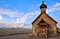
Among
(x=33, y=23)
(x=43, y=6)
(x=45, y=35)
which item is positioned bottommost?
(x=45, y=35)

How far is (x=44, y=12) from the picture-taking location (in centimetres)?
5059

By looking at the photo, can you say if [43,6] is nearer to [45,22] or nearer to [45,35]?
[45,22]

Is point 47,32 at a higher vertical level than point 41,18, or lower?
lower

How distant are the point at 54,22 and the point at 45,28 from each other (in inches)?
148

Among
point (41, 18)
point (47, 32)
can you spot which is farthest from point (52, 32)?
point (41, 18)

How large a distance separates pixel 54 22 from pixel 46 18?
2.47 metres

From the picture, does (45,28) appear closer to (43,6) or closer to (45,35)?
(45,35)

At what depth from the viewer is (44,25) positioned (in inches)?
1890

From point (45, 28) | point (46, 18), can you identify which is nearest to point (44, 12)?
point (46, 18)

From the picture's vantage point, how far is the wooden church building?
4825 centimetres

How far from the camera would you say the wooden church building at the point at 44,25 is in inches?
1900

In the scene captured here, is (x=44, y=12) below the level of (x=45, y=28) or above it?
above

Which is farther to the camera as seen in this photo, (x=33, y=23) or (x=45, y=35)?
(x=33, y=23)

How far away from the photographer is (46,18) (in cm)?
5022
